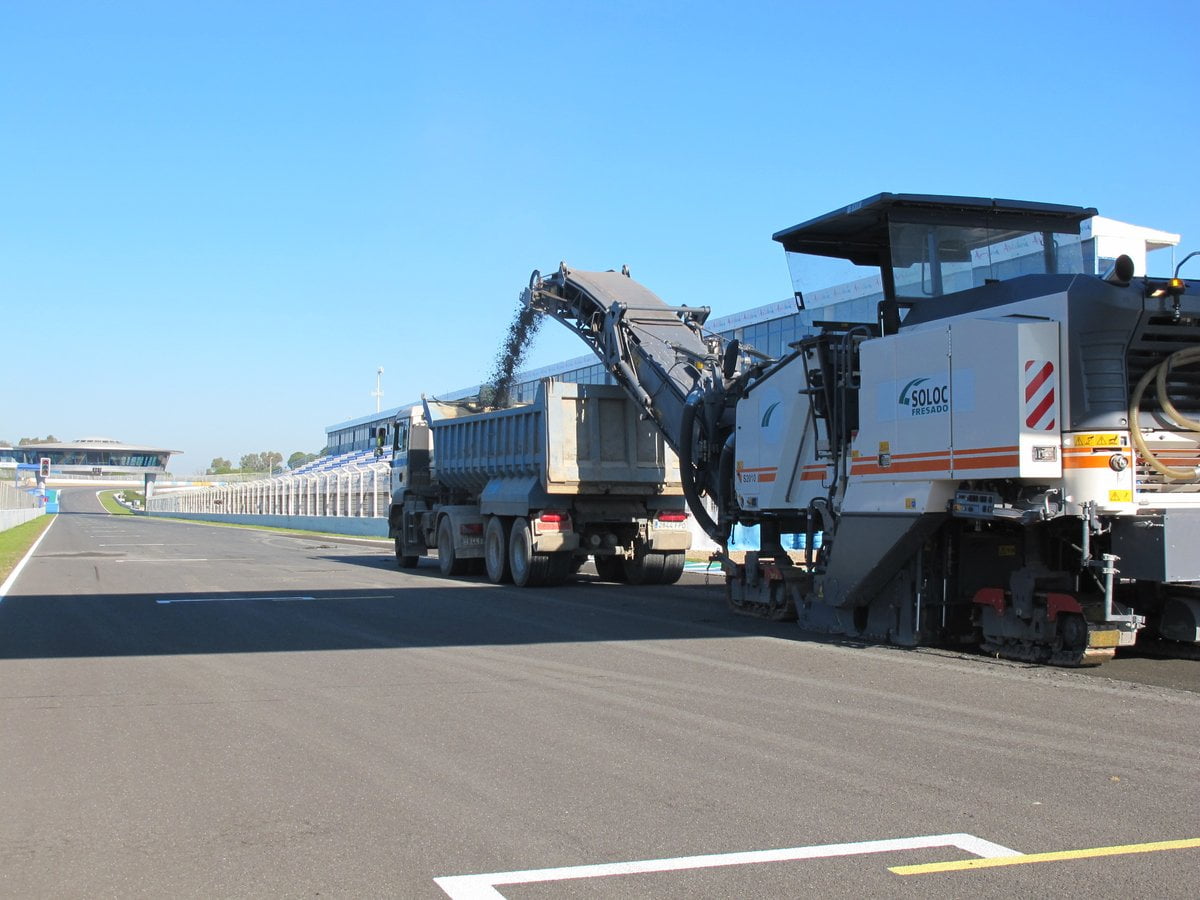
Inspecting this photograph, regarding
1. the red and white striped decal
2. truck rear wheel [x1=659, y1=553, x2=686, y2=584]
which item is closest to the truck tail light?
truck rear wheel [x1=659, y1=553, x2=686, y2=584]

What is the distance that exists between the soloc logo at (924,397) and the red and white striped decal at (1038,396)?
0.84 m

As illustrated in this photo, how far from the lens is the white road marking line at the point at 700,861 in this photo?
448cm

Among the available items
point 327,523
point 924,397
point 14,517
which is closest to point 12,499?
point 14,517

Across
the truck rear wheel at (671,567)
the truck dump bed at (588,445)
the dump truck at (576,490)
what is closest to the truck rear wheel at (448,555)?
the dump truck at (576,490)

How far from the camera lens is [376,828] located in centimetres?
524

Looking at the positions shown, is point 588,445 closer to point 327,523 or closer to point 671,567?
point 671,567

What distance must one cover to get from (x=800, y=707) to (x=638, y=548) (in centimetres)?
1108

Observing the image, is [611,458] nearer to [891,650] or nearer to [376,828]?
[891,650]

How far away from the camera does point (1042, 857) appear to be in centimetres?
487

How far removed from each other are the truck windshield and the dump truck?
21.5 feet

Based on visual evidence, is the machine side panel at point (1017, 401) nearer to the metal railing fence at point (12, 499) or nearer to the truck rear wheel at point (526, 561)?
the truck rear wheel at point (526, 561)

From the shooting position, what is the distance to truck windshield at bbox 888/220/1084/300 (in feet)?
36.2

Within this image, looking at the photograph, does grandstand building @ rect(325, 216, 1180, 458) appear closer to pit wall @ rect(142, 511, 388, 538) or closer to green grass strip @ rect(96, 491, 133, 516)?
pit wall @ rect(142, 511, 388, 538)

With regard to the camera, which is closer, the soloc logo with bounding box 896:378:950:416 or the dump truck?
the soloc logo with bounding box 896:378:950:416
